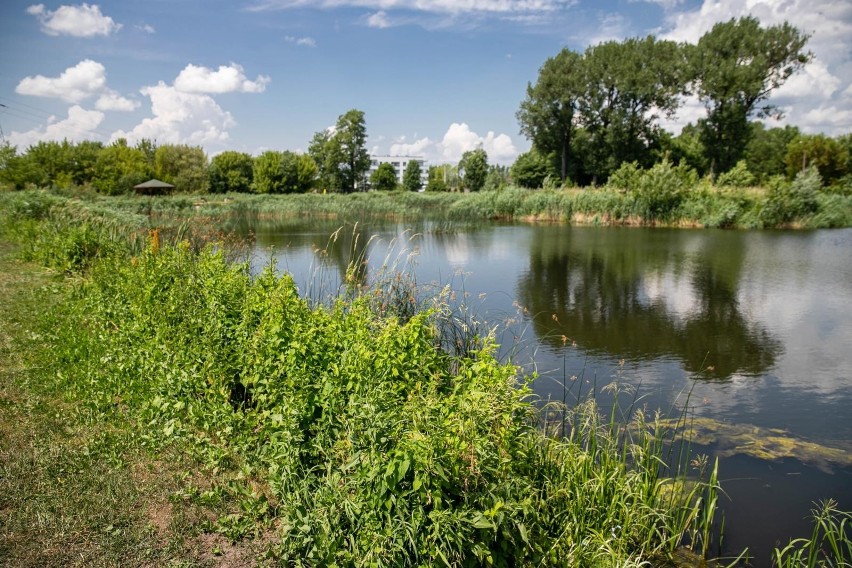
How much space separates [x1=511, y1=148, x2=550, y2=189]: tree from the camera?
52250 mm

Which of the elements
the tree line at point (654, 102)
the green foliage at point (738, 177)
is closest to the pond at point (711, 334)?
the green foliage at point (738, 177)

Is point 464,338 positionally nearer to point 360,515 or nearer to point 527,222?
point 360,515

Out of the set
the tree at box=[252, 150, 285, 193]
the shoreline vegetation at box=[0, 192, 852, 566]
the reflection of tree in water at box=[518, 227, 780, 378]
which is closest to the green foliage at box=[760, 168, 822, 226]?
the reflection of tree in water at box=[518, 227, 780, 378]

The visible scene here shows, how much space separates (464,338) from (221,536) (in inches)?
158

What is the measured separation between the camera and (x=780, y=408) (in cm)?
627

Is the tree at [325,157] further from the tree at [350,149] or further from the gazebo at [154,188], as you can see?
the gazebo at [154,188]

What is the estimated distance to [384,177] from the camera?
73.2 meters

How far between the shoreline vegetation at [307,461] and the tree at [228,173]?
185 ft

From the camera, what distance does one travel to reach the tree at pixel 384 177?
72812 mm

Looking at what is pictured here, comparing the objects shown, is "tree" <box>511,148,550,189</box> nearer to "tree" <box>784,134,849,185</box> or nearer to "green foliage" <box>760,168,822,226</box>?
"tree" <box>784,134,849,185</box>

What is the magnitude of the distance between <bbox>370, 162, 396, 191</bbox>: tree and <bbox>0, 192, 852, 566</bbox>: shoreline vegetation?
68.4 meters

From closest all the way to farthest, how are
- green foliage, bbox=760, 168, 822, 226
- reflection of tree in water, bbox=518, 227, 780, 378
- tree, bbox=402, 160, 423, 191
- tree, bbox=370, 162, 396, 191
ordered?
reflection of tree in water, bbox=518, 227, 780, 378 → green foliage, bbox=760, 168, 822, 226 → tree, bbox=370, 162, 396, 191 → tree, bbox=402, 160, 423, 191

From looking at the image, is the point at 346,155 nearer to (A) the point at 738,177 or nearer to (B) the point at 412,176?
(B) the point at 412,176

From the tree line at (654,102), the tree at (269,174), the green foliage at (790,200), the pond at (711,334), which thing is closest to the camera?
the pond at (711,334)
